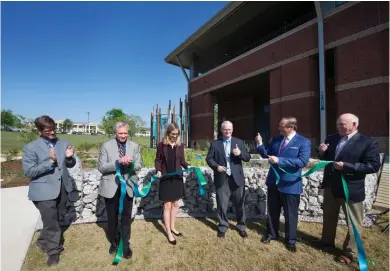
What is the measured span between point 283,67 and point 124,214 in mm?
11487

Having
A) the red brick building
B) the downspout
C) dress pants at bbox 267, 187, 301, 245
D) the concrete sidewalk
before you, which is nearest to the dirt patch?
the concrete sidewalk

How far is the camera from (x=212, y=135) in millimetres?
18016

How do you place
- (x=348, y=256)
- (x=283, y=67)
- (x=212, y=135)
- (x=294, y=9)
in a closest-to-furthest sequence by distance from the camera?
(x=348, y=256)
(x=283, y=67)
(x=294, y=9)
(x=212, y=135)

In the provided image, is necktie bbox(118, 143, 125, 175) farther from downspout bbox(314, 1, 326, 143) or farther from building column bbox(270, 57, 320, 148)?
building column bbox(270, 57, 320, 148)

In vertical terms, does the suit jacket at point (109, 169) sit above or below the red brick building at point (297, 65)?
below

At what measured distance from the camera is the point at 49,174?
9.76ft

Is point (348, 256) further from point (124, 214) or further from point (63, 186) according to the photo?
point (63, 186)

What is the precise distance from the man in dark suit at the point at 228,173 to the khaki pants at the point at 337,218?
1.29 meters

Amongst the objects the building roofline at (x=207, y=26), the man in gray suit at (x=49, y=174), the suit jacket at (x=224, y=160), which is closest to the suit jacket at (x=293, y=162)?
the suit jacket at (x=224, y=160)

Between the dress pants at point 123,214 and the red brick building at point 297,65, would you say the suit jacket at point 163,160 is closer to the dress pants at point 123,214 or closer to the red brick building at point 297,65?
the dress pants at point 123,214

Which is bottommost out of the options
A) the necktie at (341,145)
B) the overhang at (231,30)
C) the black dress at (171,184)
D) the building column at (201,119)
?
the black dress at (171,184)

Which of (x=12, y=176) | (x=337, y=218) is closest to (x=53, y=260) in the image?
(x=337, y=218)

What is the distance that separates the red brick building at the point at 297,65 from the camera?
334 inches

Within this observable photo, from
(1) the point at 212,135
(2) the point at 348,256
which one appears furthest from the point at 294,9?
(2) the point at 348,256
